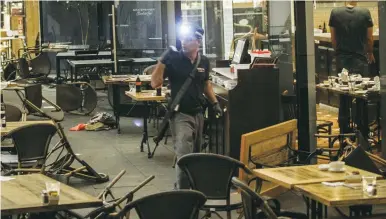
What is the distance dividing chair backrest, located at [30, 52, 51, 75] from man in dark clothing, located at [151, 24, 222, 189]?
40.9 ft

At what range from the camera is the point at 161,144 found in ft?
41.6

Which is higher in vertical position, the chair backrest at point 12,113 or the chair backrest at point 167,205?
the chair backrest at point 12,113

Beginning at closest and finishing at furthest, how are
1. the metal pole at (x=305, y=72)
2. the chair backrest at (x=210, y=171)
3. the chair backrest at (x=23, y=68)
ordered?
the chair backrest at (x=210, y=171) → the metal pole at (x=305, y=72) → the chair backrest at (x=23, y=68)

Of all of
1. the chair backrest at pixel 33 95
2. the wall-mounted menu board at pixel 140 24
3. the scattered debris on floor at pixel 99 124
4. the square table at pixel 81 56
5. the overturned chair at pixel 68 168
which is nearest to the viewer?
the overturned chair at pixel 68 168

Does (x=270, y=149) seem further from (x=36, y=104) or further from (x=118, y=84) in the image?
(x=118, y=84)

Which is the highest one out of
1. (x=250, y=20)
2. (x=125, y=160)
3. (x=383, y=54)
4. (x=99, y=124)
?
(x=250, y=20)

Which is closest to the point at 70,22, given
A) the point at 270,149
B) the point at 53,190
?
the point at 270,149

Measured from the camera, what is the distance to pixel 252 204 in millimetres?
5453

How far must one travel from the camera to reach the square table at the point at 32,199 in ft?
17.1

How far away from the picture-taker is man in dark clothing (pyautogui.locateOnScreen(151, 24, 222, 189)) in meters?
8.30

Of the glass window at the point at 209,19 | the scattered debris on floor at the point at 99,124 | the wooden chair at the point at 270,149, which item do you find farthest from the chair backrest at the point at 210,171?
the scattered debris on floor at the point at 99,124

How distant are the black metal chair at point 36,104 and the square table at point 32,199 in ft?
19.3

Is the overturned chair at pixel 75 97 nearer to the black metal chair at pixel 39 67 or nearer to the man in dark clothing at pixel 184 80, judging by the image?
the black metal chair at pixel 39 67

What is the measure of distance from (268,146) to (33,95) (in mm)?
6074
